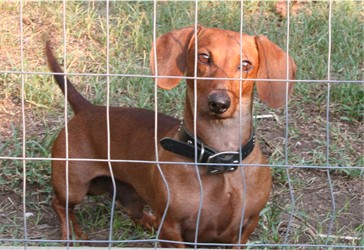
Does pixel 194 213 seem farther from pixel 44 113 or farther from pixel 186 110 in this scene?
pixel 44 113

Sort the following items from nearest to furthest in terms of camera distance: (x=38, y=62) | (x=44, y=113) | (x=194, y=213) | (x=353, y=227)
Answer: (x=194, y=213), (x=353, y=227), (x=44, y=113), (x=38, y=62)

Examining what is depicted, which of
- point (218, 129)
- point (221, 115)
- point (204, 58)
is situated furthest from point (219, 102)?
point (218, 129)

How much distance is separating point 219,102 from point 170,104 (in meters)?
2.02

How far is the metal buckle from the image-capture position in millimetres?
3658

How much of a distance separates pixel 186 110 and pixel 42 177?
129 centimetres

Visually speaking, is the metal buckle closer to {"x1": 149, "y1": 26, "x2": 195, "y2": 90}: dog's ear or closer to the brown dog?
the brown dog

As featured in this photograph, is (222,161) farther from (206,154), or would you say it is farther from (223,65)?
(223,65)

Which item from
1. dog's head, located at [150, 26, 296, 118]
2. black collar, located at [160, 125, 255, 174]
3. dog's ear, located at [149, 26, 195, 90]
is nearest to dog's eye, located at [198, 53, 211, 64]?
dog's head, located at [150, 26, 296, 118]

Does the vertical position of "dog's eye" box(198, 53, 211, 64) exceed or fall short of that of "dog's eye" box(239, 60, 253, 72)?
it exceeds it

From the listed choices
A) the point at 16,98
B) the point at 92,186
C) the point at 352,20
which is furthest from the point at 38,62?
the point at 352,20

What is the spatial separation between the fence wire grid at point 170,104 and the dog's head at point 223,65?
0.49 ft

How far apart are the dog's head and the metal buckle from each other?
0.18 meters

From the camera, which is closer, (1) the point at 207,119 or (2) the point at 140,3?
(1) the point at 207,119

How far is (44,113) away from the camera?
5398mm
